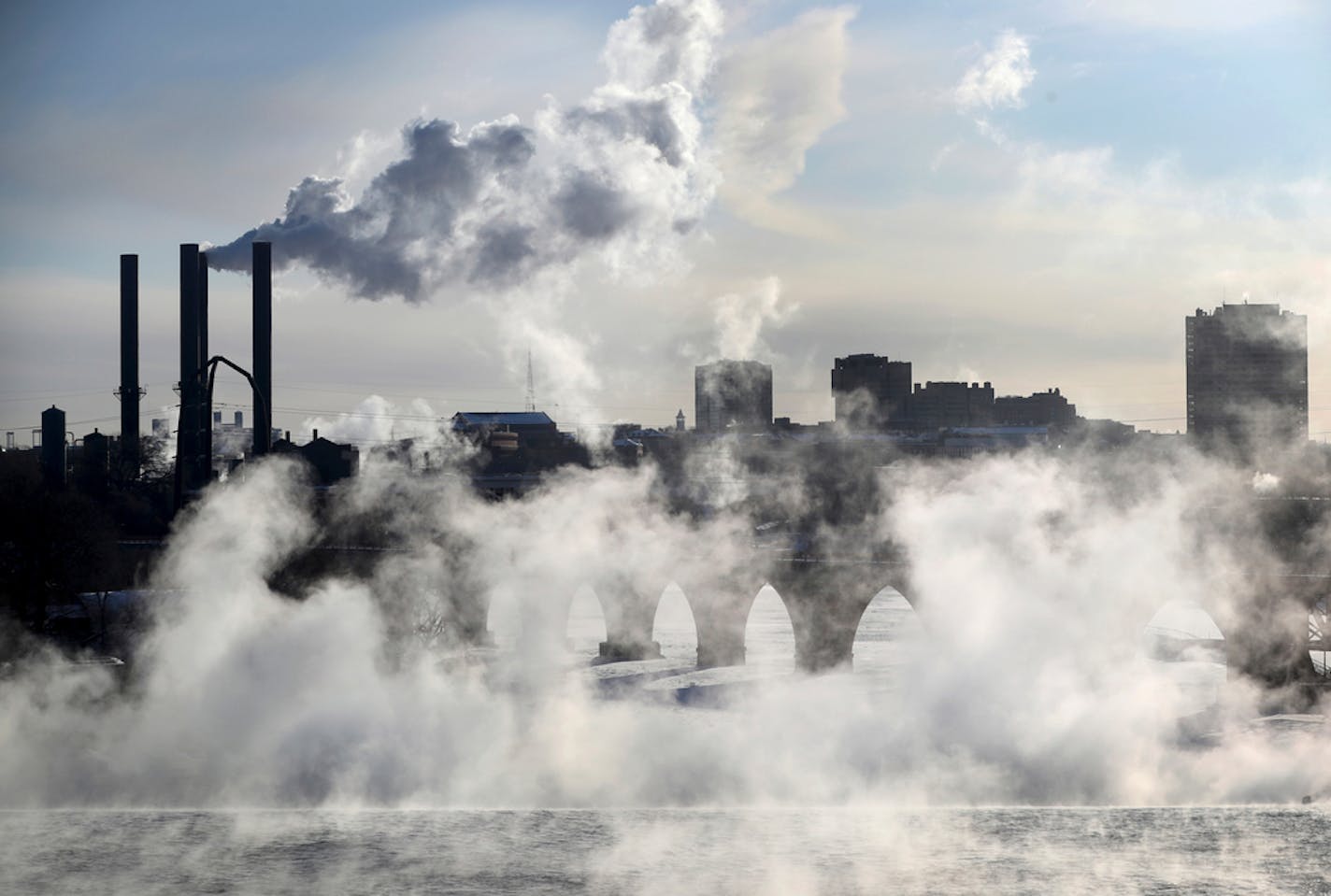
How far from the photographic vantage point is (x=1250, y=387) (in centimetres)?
17025

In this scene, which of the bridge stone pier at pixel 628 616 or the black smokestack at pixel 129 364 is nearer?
the bridge stone pier at pixel 628 616

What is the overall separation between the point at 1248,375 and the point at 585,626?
121451mm

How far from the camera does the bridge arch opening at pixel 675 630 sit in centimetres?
6750

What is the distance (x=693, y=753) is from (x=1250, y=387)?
15360 centimetres

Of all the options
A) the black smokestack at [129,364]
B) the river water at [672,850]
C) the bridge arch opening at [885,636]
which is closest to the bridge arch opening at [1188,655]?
the bridge arch opening at [885,636]

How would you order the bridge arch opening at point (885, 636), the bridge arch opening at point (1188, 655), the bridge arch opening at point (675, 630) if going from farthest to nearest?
the bridge arch opening at point (675, 630), the bridge arch opening at point (885, 636), the bridge arch opening at point (1188, 655)

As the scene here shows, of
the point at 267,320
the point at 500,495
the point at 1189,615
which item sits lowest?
the point at 1189,615

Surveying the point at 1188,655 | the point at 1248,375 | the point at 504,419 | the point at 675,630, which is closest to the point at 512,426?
Result: the point at 504,419

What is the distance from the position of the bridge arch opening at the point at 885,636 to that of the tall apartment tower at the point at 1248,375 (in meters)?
63.0

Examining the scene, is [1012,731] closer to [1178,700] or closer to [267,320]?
[1178,700]

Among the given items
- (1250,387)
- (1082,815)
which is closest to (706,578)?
(1082,815)

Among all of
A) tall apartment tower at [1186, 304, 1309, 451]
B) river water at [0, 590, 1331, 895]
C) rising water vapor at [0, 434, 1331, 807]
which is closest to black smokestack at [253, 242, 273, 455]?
rising water vapor at [0, 434, 1331, 807]

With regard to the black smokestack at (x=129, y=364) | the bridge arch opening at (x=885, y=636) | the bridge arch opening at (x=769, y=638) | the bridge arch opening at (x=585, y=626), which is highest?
the black smokestack at (x=129, y=364)

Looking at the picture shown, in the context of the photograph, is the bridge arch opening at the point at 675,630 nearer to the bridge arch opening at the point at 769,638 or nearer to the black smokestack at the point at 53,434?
the bridge arch opening at the point at 769,638
